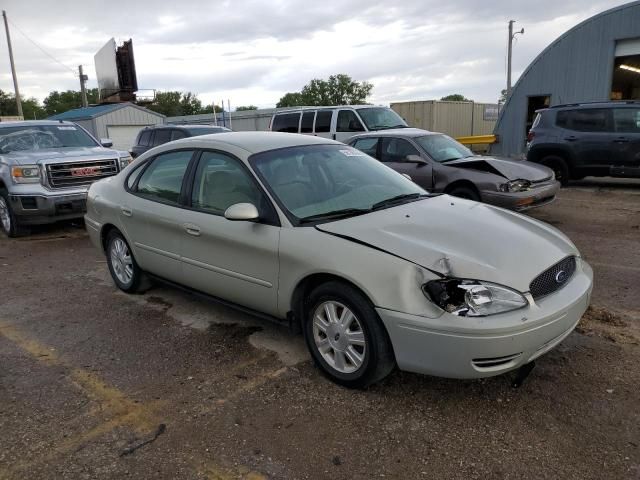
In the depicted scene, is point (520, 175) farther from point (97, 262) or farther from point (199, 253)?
point (97, 262)

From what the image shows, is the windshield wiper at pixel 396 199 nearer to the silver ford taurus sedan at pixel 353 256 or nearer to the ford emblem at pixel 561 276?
the silver ford taurus sedan at pixel 353 256

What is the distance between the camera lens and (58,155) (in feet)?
27.1

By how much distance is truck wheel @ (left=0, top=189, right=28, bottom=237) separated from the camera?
8.09 m

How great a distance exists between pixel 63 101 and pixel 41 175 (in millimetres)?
95160

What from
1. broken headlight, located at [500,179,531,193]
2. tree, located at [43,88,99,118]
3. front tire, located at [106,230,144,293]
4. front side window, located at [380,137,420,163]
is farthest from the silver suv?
tree, located at [43,88,99,118]

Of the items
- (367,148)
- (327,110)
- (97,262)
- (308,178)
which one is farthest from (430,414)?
(327,110)

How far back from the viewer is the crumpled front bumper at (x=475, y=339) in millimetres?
2705

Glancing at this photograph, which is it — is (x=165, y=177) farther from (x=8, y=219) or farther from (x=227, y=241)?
(x=8, y=219)

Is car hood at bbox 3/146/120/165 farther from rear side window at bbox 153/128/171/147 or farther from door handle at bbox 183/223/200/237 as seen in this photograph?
door handle at bbox 183/223/200/237

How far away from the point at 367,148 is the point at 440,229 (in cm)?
582

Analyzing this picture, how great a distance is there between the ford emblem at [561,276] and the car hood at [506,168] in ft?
14.6

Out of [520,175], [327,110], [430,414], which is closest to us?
[430,414]

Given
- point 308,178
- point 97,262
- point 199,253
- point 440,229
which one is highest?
point 308,178

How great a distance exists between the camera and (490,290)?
281 centimetres
